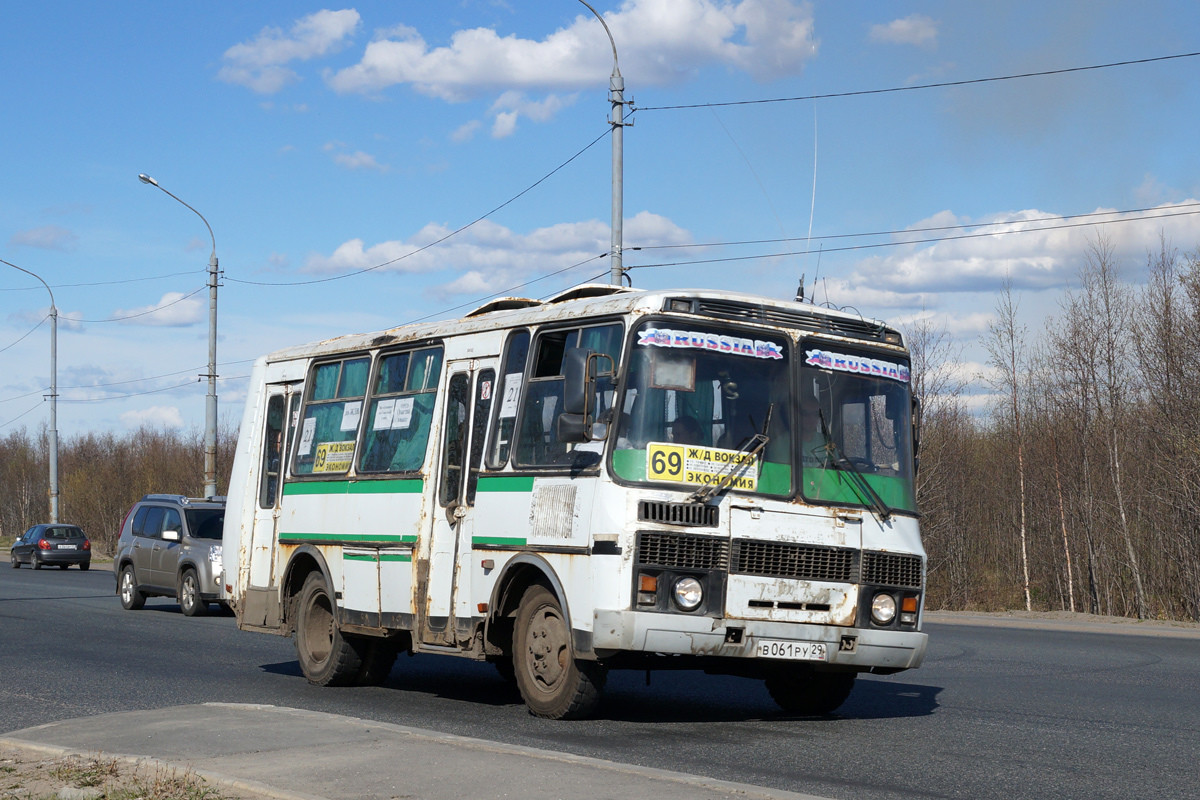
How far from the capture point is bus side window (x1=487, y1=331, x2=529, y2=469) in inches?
402

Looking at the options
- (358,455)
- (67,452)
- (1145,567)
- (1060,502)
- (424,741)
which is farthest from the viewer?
(67,452)

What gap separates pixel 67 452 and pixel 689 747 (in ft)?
365

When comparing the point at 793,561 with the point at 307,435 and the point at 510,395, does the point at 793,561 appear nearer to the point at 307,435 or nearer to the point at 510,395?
the point at 510,395

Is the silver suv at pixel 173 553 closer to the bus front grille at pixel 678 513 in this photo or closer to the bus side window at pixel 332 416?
the bus side window at pixel 332 416

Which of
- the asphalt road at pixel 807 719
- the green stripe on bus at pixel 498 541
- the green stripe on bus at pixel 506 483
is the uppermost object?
the green stripe on bus at pixel 506 483

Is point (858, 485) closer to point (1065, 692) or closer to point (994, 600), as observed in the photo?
point (1065, 692)

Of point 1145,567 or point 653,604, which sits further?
point 1145,567

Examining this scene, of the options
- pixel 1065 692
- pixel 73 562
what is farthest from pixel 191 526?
pixel 73 562

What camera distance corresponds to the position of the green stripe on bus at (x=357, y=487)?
36.7 feet

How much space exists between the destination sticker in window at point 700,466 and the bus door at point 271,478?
5522 mm

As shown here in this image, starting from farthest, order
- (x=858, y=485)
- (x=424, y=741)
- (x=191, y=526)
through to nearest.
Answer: (x=191, y=526), (x=858, y=485), (x=424, y=741)

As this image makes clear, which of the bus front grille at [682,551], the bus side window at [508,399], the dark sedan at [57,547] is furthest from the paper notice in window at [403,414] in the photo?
the dark sedan at [57,547]

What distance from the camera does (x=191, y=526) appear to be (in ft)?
77.1

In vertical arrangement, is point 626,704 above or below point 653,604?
below
